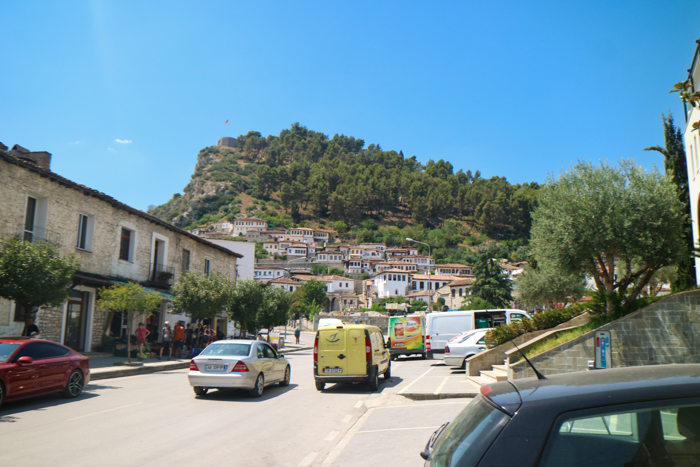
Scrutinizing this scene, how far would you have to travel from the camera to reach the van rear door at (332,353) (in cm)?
1410

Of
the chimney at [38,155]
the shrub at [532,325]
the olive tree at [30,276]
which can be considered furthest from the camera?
the chimney at [38,155]

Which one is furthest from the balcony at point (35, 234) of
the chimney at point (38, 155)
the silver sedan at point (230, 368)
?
the silver sedan at point (230, 368)

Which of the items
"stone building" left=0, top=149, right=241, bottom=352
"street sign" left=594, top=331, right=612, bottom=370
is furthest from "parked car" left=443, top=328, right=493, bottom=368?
Answer: "stone building" left=0, top=149, right=241, bottom=352

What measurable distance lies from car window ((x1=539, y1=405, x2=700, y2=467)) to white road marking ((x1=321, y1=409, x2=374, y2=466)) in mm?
5124

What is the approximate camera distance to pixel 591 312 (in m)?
15.2

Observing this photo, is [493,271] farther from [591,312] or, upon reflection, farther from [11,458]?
[11,458]

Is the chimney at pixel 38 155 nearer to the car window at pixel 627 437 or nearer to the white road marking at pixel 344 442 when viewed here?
the white road marking at pixel 344 442

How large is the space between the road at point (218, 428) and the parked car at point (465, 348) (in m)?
6.70

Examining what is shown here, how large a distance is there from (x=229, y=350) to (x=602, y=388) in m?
11.7

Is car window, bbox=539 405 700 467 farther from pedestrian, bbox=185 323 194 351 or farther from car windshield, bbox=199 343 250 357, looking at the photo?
pedestrian, bbox=185 323 194 351

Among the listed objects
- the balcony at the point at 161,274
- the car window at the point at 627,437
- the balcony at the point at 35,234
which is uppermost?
the balcony at the point at 35,234

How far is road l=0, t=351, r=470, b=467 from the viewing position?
687cm

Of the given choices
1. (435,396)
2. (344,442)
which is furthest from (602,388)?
(435,396)

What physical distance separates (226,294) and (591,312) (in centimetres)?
1929
